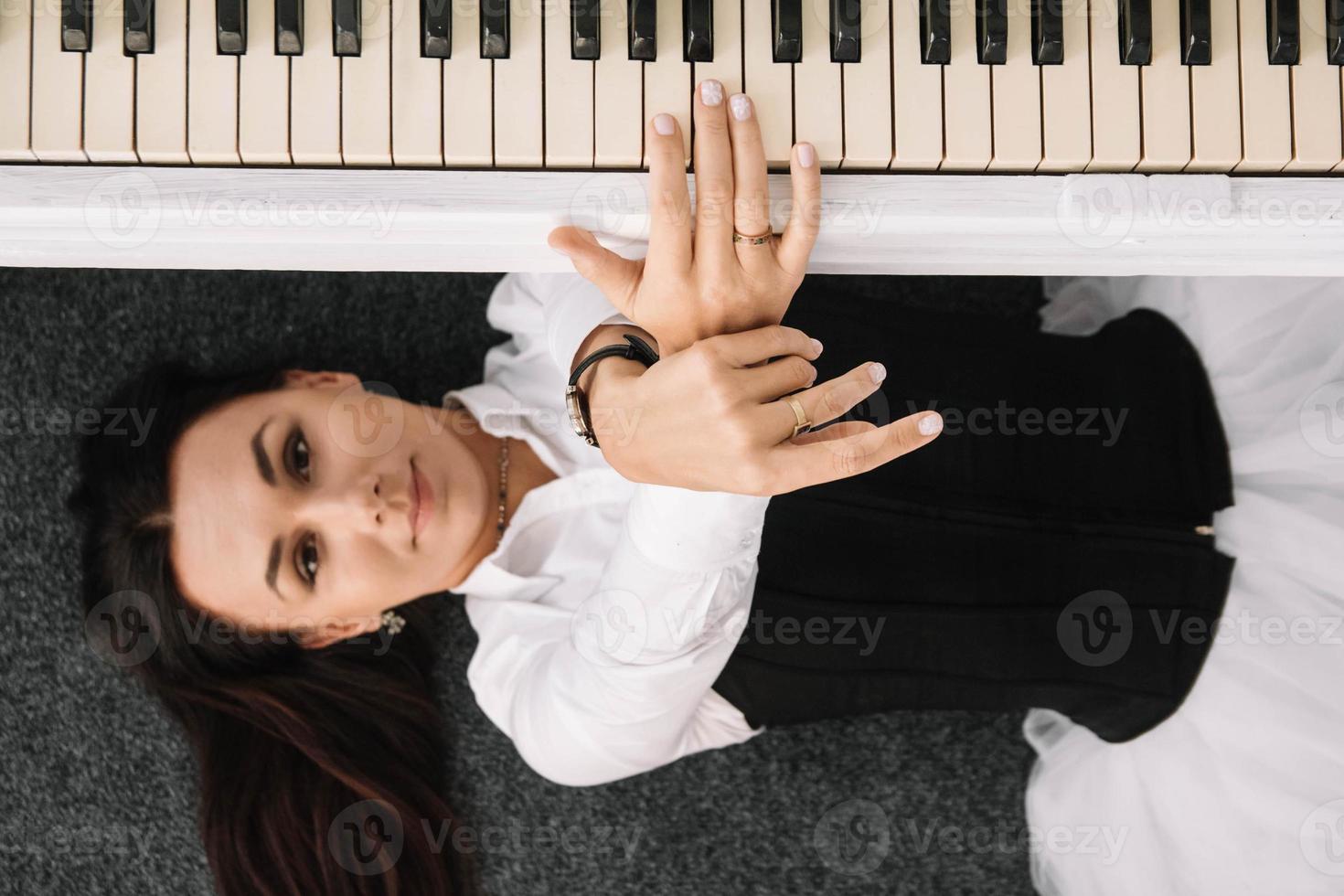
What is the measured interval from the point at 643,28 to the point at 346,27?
0.20m

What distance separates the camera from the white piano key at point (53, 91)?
644 millimetres

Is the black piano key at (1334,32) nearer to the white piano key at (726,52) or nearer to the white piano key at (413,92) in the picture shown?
the white piano key at (726,52)

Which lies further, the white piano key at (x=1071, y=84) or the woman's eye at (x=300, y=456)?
the woman's eye at (x=300, y=456)

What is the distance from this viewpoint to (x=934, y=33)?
2.12 feet

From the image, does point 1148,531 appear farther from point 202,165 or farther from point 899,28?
point 202,165

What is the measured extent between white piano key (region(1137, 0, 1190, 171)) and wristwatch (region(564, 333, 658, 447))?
1.26 feet

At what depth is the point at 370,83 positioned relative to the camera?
2.13ft

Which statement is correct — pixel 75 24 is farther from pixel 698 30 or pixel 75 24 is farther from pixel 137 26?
pixel 698 30
